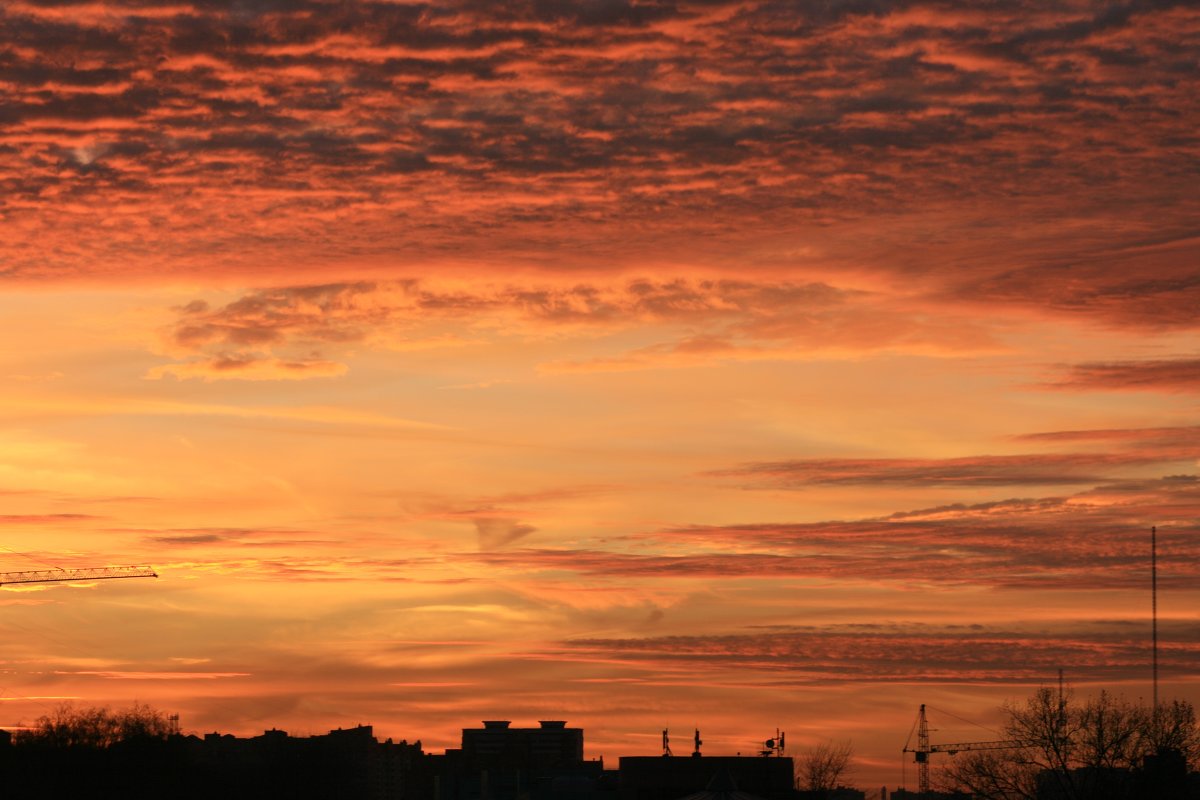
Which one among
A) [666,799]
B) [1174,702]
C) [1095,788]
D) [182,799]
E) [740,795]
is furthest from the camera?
[182,799]

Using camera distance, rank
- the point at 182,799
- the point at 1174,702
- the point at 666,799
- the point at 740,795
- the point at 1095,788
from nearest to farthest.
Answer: the point at 740,795
the point at 1095,788
the point at 1174,702
the point at 666,799
the point at 182,799

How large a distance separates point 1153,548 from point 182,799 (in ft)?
370

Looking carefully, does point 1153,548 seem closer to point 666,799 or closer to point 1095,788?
point 1095,788

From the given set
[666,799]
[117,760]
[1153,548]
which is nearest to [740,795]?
[1153,548]

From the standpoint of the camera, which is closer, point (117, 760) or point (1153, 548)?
point (1153, 548)

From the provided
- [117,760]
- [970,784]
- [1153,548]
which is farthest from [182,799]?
[1153,548]

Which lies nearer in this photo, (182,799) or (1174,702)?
(1174,702)

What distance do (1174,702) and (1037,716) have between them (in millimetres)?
13072

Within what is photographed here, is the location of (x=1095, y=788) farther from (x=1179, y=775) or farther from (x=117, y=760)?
(x=117, y=760)

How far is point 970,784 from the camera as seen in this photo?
13075cm

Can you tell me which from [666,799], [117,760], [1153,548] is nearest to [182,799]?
[117,760]

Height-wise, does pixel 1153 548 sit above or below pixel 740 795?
above

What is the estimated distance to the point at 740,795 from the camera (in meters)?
109

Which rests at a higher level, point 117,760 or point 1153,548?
point 1153,548
